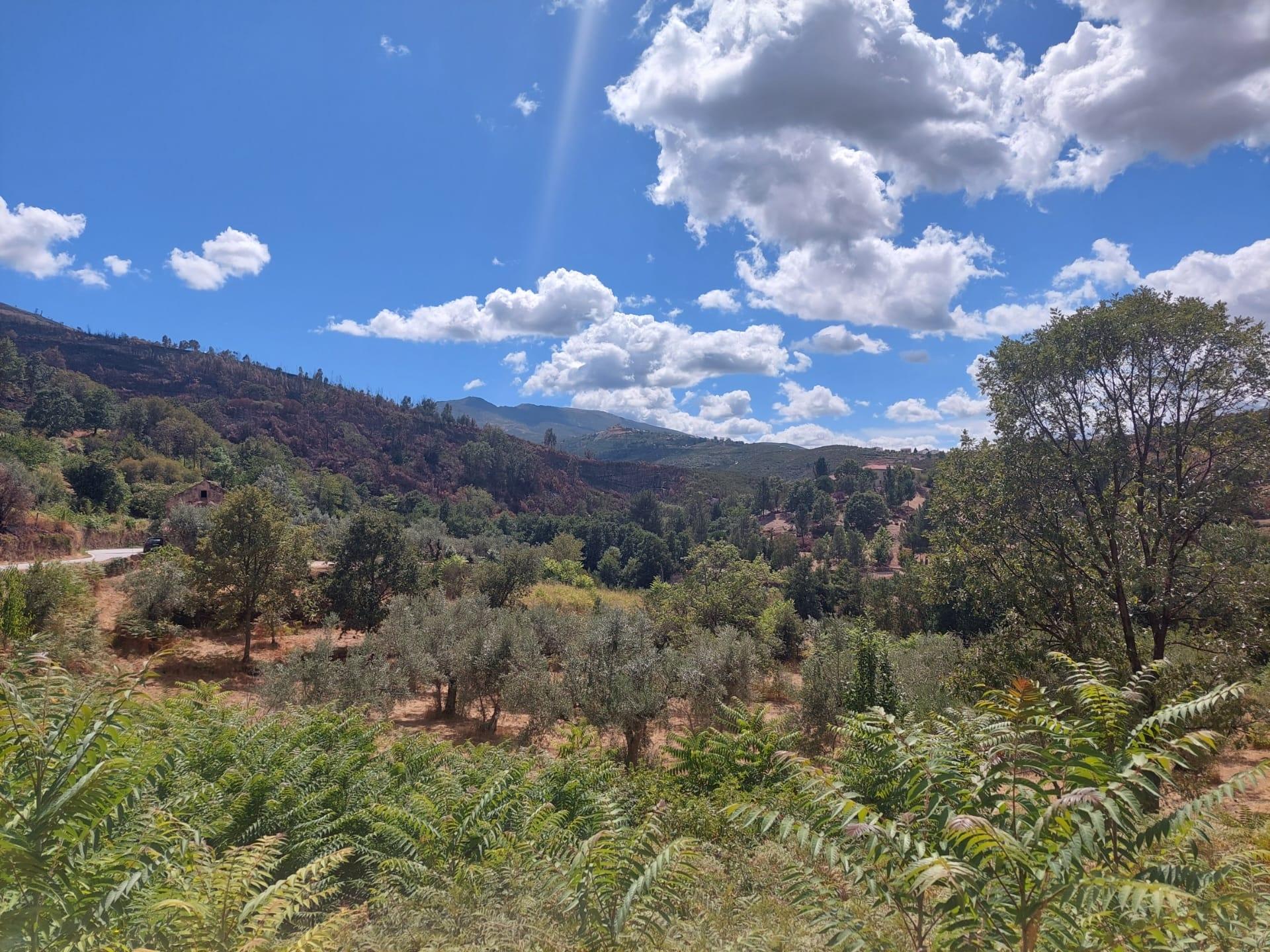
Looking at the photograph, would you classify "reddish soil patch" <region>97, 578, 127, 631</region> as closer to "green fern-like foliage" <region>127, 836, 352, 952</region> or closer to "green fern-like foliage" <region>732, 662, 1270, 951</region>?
"green fern-like foliage" <region>127, 836, 352, 952</region>

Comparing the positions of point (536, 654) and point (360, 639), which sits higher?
point (536, 654)

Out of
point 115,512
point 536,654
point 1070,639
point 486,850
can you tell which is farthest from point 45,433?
point 1070,639

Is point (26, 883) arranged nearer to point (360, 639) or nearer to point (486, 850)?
point (486, 850)

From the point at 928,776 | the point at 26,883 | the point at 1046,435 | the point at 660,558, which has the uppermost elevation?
the point at 1046,435

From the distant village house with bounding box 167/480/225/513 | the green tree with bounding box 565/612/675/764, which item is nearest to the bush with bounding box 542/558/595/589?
the green tree with bounding box 565/612/675/764

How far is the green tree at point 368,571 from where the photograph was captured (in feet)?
65.8

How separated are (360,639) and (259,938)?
19793 mm

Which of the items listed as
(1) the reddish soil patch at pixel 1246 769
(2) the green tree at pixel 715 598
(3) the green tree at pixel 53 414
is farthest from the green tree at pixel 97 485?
(1) the reddish soil patch at pixel 1246 769

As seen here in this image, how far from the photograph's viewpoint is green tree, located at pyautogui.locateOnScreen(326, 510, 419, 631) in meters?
20.0

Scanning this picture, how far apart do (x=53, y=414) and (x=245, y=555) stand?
65.5 meters

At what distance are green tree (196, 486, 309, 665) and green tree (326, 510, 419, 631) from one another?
308 cm

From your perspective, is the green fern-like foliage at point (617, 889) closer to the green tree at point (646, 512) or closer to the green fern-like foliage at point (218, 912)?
the green fern-like foliage at point (218, 912)

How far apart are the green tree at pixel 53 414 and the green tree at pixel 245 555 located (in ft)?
205

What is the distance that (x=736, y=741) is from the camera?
316 inches
